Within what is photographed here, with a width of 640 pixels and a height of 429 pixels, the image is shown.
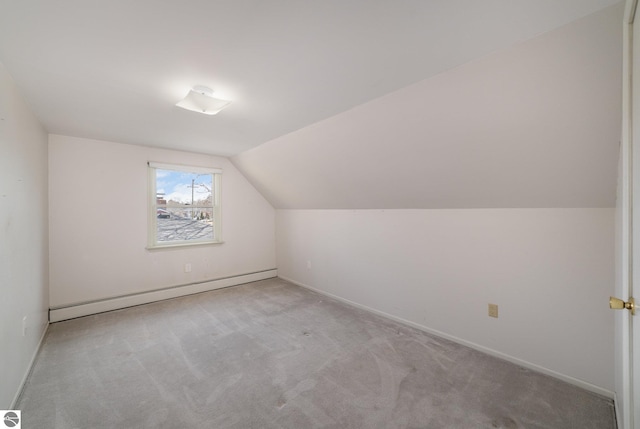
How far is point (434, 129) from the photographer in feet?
6.49

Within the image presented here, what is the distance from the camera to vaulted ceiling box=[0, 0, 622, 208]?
1207 mm

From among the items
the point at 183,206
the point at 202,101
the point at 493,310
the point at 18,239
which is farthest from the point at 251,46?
the point at 183,206

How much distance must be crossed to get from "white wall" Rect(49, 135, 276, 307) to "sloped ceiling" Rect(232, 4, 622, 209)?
226cm

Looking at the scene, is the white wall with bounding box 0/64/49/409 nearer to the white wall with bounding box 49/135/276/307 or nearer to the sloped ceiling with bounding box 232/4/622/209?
the white wall with bounding box 49/135/276/307

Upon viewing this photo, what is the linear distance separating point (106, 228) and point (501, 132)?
432 cm

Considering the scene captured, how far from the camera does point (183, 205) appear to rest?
13.2 ft

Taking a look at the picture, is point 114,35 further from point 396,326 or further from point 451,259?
point 396,326

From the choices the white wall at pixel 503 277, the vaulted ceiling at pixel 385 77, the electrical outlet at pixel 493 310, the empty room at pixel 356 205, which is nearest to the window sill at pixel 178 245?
the empty room at pixel 356 205

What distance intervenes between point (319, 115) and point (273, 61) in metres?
0.85

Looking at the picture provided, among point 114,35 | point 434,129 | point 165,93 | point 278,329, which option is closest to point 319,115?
point 434,129

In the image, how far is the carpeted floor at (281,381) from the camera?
1.61 meters

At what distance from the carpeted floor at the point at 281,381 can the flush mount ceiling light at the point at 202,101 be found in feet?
6.86

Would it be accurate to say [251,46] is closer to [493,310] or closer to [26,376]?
[493,310]

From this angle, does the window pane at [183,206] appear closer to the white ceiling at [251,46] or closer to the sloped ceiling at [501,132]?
the white ceiling at [251,46]
